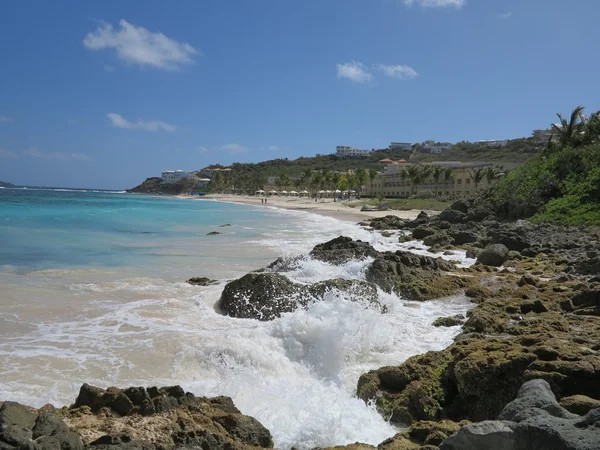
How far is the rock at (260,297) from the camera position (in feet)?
34.1

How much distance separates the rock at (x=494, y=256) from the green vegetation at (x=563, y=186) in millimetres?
11998

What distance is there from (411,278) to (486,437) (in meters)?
9.66

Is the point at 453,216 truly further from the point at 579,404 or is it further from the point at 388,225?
the point at 579,404

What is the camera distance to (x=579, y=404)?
4.61m

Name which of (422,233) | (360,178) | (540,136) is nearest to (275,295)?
(422,233)

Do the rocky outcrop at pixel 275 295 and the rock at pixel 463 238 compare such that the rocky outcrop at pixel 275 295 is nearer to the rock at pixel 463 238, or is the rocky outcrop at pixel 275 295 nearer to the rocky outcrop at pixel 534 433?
the rocky outcrop at pixel 534 433

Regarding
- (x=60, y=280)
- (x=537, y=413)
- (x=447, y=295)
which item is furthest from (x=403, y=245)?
(x=537, y=413)

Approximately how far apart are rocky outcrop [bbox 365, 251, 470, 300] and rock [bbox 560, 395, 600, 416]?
7667mm

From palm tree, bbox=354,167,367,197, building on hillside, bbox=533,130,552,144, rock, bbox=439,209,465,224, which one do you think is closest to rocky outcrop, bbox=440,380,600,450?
rock, bbox=439,209,465,224

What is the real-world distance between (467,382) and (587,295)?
18.9 ft

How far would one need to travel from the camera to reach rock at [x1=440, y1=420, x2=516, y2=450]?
141 inches

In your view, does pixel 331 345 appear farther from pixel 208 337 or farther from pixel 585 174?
pixel 585 174

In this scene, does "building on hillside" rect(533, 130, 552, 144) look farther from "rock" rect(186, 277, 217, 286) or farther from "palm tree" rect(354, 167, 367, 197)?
"rock" rect(186, 277, 217, 286)

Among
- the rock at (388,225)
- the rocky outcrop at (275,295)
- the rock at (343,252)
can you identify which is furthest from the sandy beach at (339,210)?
the rocky outcrop at (275,295)
